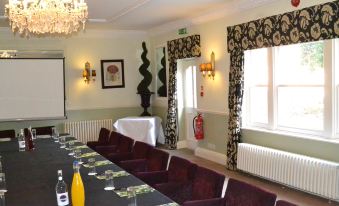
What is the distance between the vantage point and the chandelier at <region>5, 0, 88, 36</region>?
418cm

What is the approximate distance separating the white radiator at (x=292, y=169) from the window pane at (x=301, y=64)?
1.08 m

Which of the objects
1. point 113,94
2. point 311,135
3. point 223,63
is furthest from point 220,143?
point 113,94

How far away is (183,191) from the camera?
11.8 ft

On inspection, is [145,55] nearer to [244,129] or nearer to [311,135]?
[244,129]

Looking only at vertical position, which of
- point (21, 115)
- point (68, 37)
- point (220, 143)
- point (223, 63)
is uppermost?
point (68, 37)

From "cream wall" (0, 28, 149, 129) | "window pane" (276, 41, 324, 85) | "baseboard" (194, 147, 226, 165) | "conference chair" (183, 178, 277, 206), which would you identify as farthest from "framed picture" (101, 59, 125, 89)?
"conference chair" (183, 178, 277, 206)

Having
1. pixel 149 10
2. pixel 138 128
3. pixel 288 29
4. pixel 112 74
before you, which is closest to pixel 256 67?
pixel 288 29

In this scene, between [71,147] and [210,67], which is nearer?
[71,147]

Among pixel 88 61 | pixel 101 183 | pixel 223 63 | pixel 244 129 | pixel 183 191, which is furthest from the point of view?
pixel 88 61

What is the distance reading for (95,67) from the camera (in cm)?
927

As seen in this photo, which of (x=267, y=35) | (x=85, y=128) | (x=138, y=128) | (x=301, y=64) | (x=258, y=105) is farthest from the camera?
(x=85, y=128)

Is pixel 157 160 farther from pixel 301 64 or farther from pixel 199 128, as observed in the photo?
pixel 199 128

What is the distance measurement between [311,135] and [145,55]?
17.8 ft

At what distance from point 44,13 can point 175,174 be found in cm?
228
